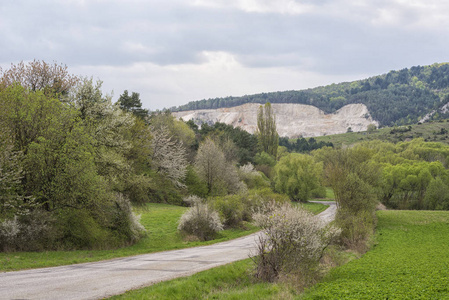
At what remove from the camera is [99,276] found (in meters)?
13.9

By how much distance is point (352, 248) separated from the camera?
26.2 metres

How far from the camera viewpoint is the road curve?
1108 centimetres

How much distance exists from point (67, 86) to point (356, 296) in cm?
2602

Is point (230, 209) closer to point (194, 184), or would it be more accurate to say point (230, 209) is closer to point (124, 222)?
point (124, 222)

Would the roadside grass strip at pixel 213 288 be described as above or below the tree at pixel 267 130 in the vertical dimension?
below

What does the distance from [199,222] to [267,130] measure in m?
70.8

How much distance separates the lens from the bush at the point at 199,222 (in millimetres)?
30703

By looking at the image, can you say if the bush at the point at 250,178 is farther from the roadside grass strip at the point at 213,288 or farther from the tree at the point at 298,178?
the roadside grass strip at the point at 213,288

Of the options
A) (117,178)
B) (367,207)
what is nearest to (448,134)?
(367,207)

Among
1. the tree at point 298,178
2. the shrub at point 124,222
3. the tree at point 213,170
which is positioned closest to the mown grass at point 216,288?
the shrub at point 124,222

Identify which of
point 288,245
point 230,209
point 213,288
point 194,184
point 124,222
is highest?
point 288,245

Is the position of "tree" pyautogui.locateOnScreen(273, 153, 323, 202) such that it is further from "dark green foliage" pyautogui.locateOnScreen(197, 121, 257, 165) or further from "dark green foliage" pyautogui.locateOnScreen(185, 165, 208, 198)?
"dark green foliage" pyautogui.locateOnScreen(185, 165, 208, 198)

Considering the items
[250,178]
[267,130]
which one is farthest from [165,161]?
[267,130]

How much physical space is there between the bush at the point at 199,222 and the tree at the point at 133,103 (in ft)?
112
